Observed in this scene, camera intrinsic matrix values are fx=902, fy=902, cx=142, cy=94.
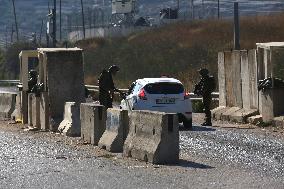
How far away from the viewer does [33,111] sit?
28094 millimetres

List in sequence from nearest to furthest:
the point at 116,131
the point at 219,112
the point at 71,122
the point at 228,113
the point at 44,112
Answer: the point at 116,131 → the point at 71,122 → the point at 44,112 → the point at 228,113 → the point at 219,112

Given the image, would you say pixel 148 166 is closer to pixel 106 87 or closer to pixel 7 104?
pixel 106 87

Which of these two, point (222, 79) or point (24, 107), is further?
point (222, 79)

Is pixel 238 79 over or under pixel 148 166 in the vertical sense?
over

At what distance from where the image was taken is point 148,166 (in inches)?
608

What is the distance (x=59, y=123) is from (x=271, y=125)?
6.06 meters

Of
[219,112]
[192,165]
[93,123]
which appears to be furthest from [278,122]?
[192,165]

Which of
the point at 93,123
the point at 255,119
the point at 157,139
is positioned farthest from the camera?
the point at 255,119

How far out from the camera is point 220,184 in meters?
12.9

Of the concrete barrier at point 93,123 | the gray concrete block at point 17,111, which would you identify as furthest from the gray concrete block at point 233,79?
the concrete barrier at point 93,123

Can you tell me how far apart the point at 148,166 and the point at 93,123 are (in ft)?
16.8

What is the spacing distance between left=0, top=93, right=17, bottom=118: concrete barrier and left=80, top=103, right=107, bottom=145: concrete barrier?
1358 cm

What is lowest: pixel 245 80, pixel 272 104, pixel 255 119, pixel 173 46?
pixel 255 119

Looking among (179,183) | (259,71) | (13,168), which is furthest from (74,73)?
(179,183)
